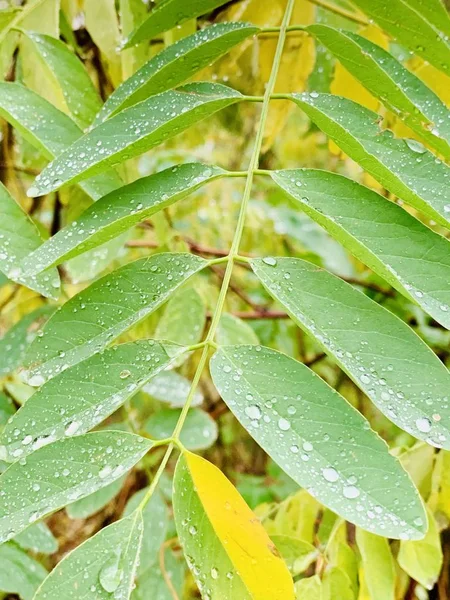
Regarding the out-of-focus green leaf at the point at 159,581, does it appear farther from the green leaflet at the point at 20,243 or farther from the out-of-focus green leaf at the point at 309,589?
the green leaflet at the point at 20,243

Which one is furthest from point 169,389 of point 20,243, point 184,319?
point 20,243

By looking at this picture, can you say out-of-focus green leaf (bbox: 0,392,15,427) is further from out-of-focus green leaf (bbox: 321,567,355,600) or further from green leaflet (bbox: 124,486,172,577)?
out-of-focus green leaf (bbox: 321,567,355,600)

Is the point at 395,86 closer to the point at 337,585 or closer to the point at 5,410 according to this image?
the point at 337,585

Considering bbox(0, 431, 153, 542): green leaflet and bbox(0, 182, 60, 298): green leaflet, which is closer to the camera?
bbox(0, 431, 153, 542): green leaflet

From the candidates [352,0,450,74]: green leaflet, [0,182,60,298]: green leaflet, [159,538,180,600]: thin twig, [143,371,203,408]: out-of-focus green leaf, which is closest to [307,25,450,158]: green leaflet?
[352,0,450,74]: green leaflet

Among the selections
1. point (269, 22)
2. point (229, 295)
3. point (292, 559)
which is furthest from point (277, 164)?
point (292, 559)

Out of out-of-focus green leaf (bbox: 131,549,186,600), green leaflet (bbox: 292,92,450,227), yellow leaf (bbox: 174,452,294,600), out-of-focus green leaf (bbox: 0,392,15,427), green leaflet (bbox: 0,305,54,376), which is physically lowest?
out-of-focus green leaf (bbox: 131,549,186,600)
